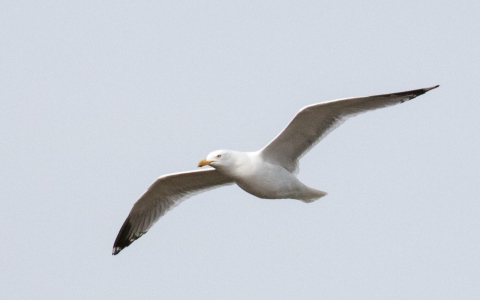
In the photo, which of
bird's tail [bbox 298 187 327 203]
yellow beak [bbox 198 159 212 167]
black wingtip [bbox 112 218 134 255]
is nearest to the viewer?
yellow beak [bbox 198 159 212 167]

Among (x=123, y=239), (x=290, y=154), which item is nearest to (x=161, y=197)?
(x=123, y=239)

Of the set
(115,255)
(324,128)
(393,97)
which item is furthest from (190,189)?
(393,97)

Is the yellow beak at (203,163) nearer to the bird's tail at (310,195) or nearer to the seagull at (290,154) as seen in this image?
the seagull at (290,154)

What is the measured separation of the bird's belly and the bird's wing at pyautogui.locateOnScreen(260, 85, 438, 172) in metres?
0.29

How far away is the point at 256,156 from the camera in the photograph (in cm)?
1377

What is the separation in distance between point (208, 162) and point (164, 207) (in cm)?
280

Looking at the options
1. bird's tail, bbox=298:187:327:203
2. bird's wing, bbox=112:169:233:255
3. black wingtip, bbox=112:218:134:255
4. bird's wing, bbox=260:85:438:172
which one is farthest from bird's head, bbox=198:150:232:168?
black wingtip, bbox=112:218:134:255

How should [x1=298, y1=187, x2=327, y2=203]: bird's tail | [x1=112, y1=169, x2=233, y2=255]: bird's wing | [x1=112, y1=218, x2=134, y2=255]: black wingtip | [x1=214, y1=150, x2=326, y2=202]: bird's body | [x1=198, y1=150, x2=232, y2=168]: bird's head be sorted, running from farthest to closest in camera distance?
[x1=112, y1=218, x2=134, y2=255]: black wingtip
[x1=112, y1=169, x2=233, y2=255]: bird's wing
[x1=298, y1=187, x2=327, y2=203]: bird's tail
[x1=214, y1=150, x2=326, y2=202]: bird's body
[x1=198, y1=150, x2=232, y2=168]: bird's head

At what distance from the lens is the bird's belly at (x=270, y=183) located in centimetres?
1360

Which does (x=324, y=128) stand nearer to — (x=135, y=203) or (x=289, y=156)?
(x=289, y=156)

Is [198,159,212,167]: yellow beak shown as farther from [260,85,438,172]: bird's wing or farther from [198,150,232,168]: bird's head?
[260,85,438,172]: bird's wing

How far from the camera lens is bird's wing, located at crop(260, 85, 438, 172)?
1344 centimetres

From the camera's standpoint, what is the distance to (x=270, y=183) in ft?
44.9

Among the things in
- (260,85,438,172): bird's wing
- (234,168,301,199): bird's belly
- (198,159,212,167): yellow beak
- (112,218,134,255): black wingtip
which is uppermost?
(260,85,438,172): bird's wing
